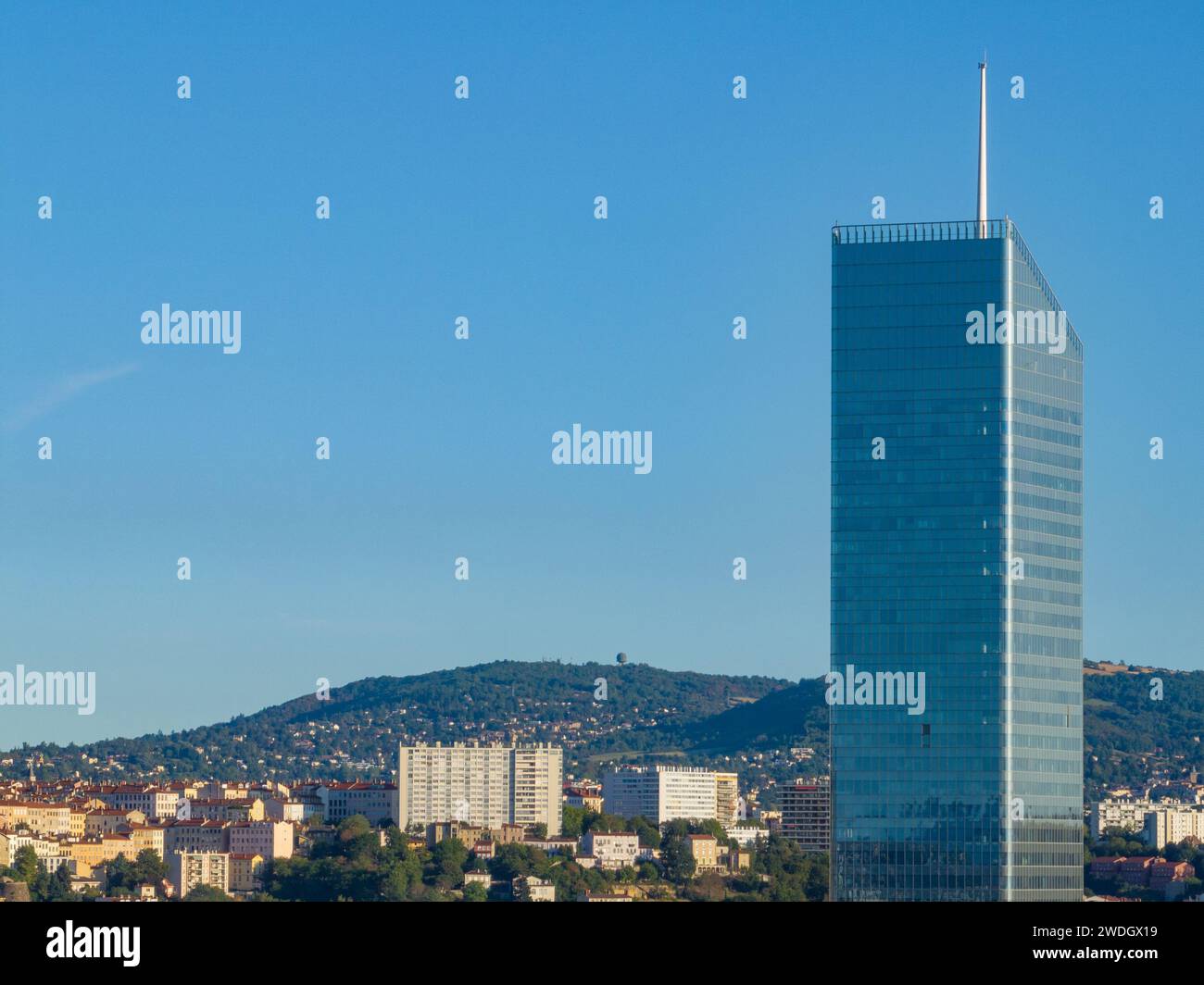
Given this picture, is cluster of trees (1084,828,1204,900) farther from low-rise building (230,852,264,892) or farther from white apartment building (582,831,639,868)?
low-rise building (230,852,264,892)

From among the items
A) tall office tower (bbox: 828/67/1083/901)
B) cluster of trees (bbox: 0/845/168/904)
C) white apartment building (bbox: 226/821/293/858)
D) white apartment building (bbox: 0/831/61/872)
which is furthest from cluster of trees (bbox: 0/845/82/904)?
tall office tower (bbox: 828/67/1083/901)

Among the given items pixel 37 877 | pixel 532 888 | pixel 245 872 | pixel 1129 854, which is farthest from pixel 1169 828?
pixel 37 877

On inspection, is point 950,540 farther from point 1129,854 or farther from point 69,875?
point 69,875

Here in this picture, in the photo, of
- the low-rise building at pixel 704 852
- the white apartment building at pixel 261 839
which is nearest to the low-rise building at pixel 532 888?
the low-rise building at pixel 704 852

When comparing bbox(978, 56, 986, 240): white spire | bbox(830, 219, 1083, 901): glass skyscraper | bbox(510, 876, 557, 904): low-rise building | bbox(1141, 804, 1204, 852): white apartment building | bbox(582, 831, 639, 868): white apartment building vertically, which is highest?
bbox(978, 56, 986, 240): white spire

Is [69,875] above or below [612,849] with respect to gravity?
below

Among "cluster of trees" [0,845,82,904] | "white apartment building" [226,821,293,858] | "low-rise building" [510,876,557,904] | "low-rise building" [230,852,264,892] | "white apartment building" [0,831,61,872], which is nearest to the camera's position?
"cluster of trees" [0,845,82,904]

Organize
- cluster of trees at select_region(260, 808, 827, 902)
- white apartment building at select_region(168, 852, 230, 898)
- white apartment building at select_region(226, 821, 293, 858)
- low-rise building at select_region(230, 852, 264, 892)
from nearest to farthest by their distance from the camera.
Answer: cluster of trees at select_region(260, 808, 827, 902), white apartment building at select_region(168, 852, 230, 898), low-rise building at select_region(230, 852, 264, 892), white apartment building at select_region(226, 821, 293, 858)
